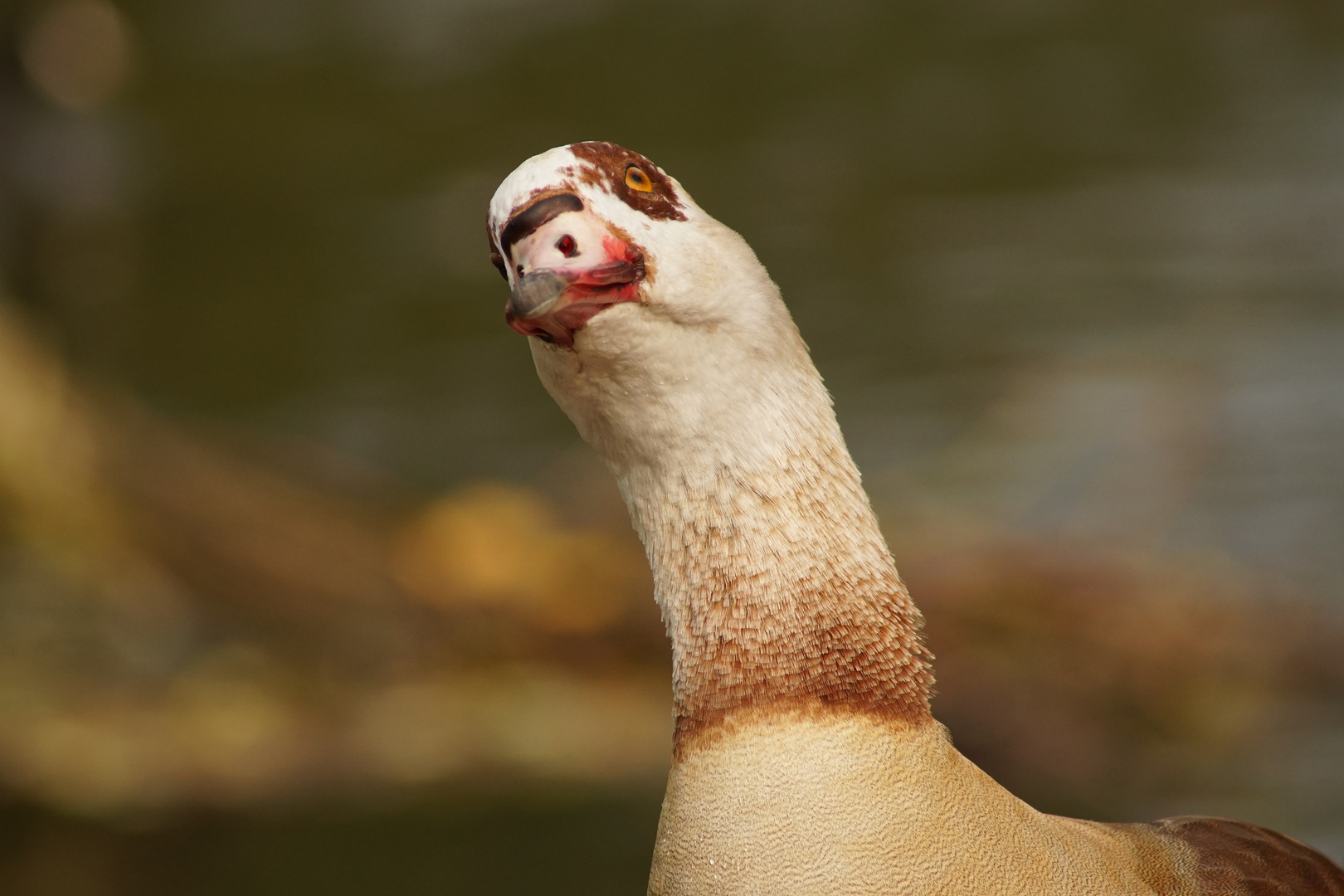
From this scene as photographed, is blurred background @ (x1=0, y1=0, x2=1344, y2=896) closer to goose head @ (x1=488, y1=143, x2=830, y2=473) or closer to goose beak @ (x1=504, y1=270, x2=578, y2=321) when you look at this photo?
goose head @ (x1=488, y1=143, x2=830, y2=473)

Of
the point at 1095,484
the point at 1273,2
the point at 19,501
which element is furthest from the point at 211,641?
the point at 1273,2

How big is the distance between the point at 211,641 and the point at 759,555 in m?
5.22

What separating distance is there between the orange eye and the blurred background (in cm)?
356

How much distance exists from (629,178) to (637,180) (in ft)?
0.07

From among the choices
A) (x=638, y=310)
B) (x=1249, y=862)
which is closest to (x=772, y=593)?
(x=638, y=310)

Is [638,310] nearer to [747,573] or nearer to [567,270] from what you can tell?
[567,270]

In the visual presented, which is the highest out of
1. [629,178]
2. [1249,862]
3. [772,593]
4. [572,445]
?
[572,445]

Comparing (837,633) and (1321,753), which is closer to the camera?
(837,633)

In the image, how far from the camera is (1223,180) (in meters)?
12.1

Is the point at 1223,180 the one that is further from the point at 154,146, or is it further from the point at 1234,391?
the point at 154,146

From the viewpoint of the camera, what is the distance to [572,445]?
8.86 m

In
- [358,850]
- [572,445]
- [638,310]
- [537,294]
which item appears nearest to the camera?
[537,294]

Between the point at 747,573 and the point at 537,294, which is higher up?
the point at 537,294

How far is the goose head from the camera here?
1983 millimetres
